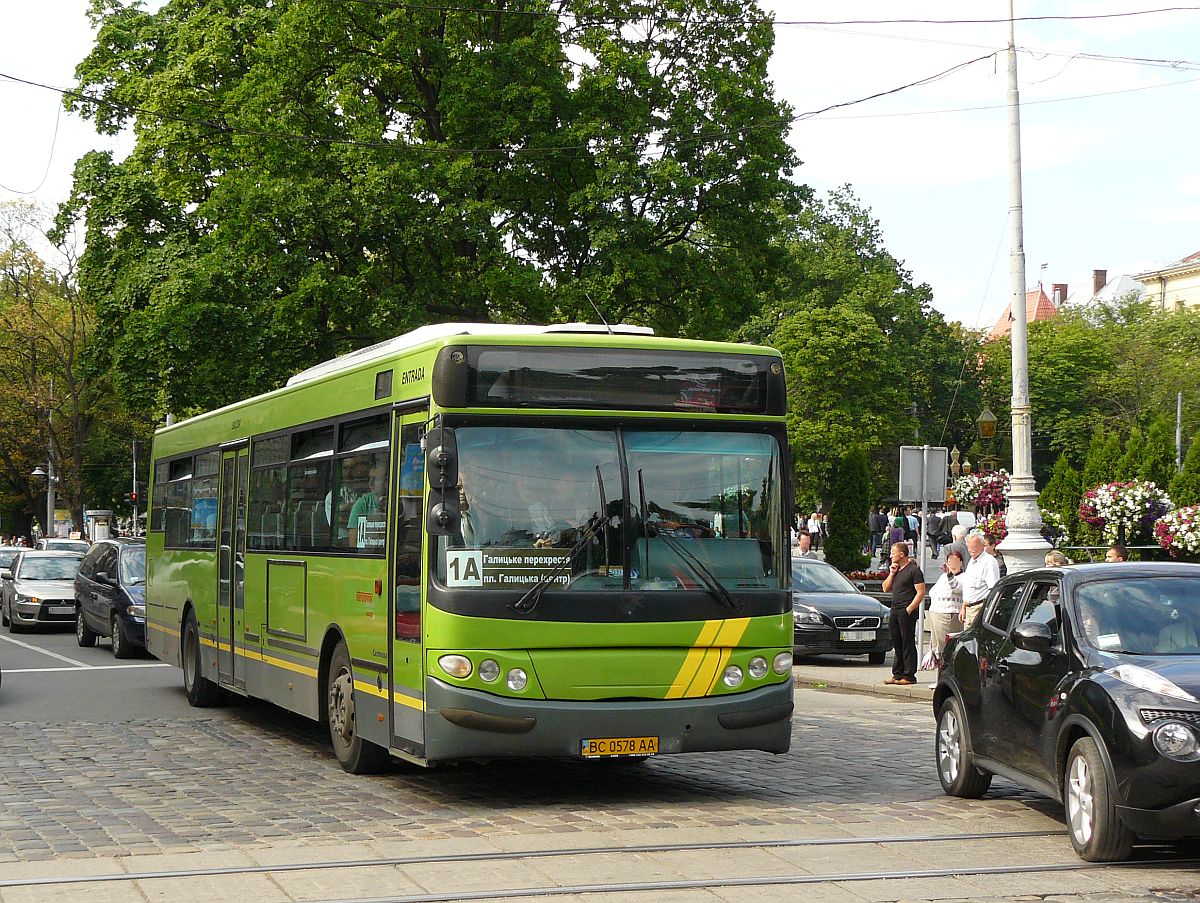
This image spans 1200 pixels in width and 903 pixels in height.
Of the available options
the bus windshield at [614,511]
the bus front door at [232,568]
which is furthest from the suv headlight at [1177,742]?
the bus front door at [232,568]

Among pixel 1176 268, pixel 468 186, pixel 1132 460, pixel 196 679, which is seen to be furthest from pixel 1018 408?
pixel 1176 268

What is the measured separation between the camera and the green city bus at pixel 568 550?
9758 mm

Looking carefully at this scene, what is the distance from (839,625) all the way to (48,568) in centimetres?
1592

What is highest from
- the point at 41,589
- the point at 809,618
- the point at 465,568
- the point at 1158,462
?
the point at 1158,462

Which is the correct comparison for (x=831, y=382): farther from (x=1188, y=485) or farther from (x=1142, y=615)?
(x=1142, y=615)

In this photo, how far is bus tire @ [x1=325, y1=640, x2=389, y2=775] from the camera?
11.3 meters

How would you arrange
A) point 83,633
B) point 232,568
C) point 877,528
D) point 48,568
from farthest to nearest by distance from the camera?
point 877,528, point 48,568, point 83,633, point 232,568

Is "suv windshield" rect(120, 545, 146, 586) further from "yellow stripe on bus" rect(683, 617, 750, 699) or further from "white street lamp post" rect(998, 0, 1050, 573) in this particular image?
"yellow stripe on bus" rect(683, 617, 750, 699)

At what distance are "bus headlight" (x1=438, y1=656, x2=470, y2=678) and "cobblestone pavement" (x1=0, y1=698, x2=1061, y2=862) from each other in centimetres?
86

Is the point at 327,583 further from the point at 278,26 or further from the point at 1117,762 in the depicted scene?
the point at 278,26

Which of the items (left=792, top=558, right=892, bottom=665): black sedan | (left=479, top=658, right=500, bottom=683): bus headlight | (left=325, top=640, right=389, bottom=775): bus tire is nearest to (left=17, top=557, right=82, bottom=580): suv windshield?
(left=792, top=558, right=892, bottom=665): black sedan

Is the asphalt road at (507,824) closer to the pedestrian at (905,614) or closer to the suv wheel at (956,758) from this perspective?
the suv wheel at (956,758)

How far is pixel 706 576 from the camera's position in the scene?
10.2 metres

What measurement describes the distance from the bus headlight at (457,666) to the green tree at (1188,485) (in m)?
22.5
